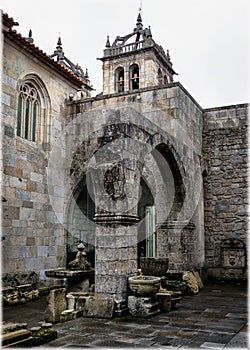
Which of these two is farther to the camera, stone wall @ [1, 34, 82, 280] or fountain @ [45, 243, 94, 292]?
stone wall @ [1, 34, 82, 280]

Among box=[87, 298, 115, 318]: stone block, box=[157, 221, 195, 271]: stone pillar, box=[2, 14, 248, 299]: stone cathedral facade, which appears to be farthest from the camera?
box=[157, 221, 195, 271]: stone pillar

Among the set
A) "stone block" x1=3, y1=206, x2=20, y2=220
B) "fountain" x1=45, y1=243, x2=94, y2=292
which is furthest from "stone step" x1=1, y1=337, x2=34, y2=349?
"stone block" x1=3, y1=206, x2=20, y2=220

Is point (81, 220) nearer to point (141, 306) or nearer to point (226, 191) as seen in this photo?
point (226, 191)

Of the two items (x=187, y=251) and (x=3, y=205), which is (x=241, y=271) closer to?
(x=187, y=251)

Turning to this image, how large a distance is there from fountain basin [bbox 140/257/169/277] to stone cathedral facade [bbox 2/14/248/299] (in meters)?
0.79

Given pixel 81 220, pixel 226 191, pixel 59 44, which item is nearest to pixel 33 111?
pixel 81 220

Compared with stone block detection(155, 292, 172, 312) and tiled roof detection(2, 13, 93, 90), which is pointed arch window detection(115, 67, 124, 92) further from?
stone block detection(155, 292, 172, 312)

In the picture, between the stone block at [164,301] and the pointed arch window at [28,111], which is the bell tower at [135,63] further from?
the stone block at [164,301]

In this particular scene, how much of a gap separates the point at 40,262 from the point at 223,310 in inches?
158

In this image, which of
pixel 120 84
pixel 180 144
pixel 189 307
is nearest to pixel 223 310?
pixel 189 307

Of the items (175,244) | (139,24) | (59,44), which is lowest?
(175,244)

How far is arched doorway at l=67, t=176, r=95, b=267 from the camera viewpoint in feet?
30.9

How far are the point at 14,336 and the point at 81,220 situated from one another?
247 inches

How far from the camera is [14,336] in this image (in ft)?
12.0
